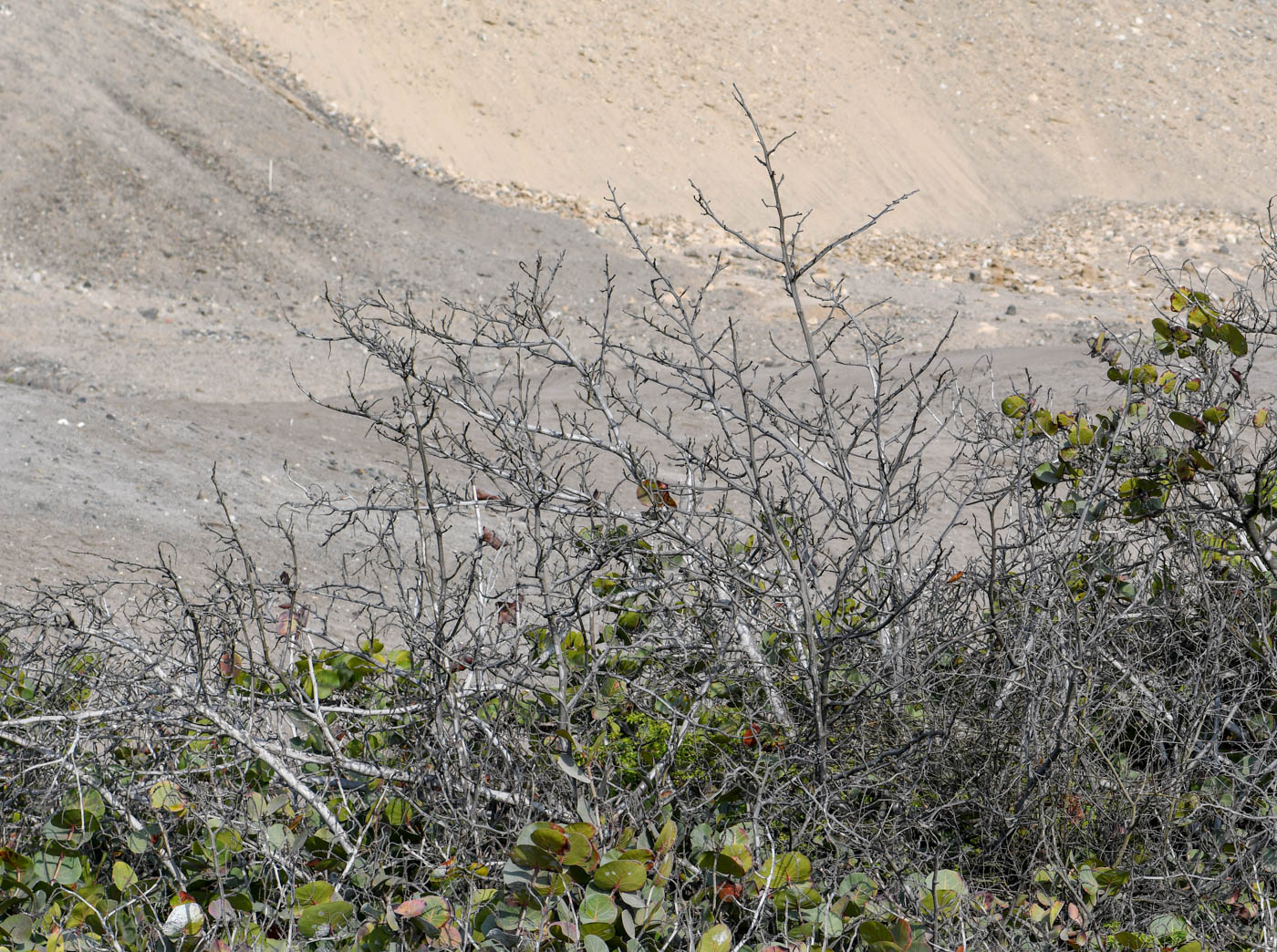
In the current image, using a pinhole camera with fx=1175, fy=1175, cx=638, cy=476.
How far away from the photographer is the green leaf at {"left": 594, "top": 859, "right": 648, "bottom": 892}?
84.3 inches

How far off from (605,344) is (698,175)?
17.0 meters

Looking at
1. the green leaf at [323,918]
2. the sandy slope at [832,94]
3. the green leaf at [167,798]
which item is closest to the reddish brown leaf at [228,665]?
the green leaf at [167,798]

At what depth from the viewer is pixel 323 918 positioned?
7.28 feet

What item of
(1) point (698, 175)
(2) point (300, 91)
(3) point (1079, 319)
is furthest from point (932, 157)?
(2) point (300, 91)

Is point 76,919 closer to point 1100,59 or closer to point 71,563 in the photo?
point 71,563

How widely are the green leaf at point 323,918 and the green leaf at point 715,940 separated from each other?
0.67m

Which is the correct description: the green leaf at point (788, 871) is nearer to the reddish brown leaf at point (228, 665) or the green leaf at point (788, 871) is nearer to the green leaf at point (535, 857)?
the green leaf at point (535, 857)

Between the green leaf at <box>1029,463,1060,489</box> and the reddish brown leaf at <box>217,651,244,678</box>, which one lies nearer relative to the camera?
the reddish brown leaf at <box>217,651,244,678</box>

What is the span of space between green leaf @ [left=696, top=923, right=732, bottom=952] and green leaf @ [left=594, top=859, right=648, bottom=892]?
0.15m

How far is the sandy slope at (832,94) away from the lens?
1844 centimetres

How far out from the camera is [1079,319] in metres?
13.3

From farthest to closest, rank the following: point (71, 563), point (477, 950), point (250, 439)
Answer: point (250, 439) → point (71, 563) → point (477, 950)

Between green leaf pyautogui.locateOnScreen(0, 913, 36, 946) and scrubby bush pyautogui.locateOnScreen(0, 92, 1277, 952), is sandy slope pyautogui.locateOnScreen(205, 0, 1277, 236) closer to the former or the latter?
scrubby bush pyautogui.locateOnScreen(0, 92, 1277, 952)

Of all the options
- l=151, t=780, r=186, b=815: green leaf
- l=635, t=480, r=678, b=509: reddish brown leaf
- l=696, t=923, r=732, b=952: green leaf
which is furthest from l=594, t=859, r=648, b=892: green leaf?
l=151, t=780, r=186, b=815: green leaf
